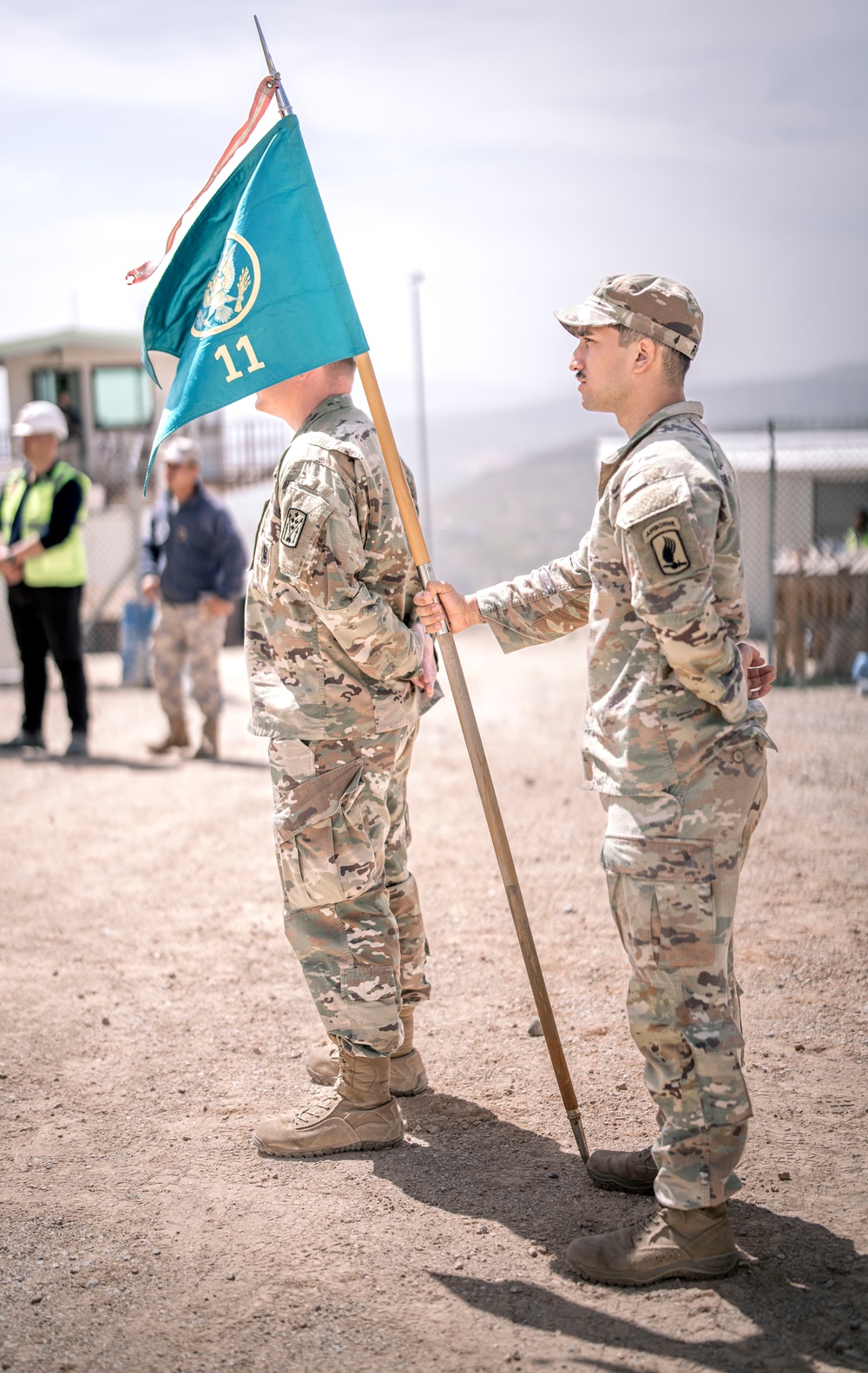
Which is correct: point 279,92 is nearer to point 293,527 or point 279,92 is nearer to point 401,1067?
point 293,527

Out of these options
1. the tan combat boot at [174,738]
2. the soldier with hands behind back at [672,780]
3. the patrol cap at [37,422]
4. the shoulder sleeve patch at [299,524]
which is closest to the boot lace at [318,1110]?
the soldier with hands behind back at [672,780]

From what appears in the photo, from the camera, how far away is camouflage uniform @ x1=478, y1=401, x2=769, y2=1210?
8.57ft

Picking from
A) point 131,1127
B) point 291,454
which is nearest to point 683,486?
point 291,454

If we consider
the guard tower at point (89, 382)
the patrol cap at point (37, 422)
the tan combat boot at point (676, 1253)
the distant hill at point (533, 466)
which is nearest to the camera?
the tan combat boot at point (676, 1253)

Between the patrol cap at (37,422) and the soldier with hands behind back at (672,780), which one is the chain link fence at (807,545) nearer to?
the patrol cap at (37,422)

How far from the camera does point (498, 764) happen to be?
8781 mm

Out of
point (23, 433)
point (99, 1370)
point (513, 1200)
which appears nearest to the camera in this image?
point (99, 1370)

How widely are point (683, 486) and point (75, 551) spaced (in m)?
6.94

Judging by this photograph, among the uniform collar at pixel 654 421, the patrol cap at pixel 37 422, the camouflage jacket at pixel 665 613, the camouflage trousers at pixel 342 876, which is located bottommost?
the camouflage trousers at pixel 342 876

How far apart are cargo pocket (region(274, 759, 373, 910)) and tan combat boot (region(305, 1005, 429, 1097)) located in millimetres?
618

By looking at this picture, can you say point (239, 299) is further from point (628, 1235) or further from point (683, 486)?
point (628, 1235)

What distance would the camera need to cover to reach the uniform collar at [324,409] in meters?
3.31

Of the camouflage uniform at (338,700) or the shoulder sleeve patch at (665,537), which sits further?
the camouflage uniform at (338,700)

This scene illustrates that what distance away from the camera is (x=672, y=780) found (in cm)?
263
